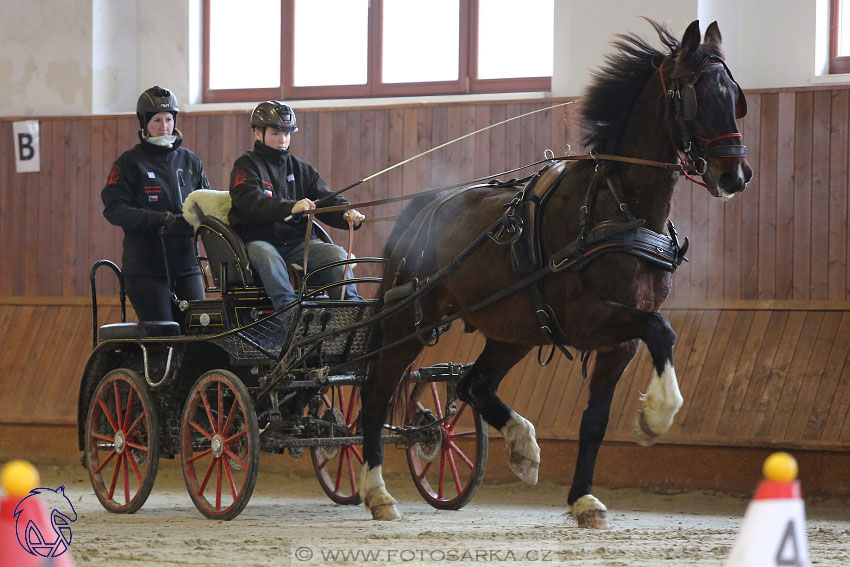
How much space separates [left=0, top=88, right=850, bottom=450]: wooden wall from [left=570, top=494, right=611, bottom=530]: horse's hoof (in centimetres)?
190

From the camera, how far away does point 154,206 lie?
5.51 metres

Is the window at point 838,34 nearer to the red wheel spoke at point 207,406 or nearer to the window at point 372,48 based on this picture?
the window at point 372,48

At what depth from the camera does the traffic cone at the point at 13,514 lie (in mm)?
1862

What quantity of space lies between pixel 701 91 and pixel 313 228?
2163 millimetres

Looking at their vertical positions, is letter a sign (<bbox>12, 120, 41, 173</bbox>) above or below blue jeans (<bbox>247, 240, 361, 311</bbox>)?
above

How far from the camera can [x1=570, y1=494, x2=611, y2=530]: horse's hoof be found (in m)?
4.20

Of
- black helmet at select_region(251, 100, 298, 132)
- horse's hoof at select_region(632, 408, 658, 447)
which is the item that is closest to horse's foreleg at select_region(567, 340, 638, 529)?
horse's hoof at select_region(632, 408, 658, 447)

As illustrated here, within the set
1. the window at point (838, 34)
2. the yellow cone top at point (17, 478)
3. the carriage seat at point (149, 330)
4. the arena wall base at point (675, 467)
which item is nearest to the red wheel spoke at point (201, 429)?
the carriage seat at point (149, 330)

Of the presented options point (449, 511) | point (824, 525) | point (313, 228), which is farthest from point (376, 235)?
point (824, 525)

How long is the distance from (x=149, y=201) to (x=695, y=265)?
3196mm

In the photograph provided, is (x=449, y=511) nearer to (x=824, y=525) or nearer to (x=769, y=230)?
(x=824, y=525)

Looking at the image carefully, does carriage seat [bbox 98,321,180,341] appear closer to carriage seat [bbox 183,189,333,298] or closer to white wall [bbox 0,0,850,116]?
carriage seat [bbox 183,189,333,298]

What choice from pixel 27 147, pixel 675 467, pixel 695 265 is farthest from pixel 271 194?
pixel 27 147

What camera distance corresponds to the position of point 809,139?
6.18 m
